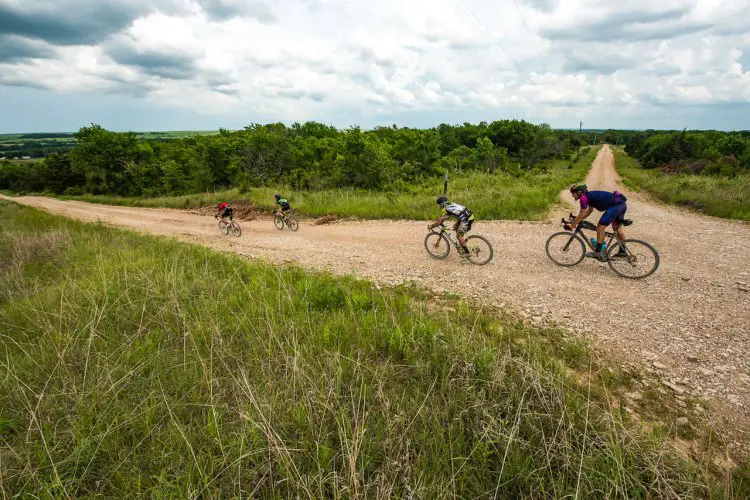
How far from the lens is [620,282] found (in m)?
7.58

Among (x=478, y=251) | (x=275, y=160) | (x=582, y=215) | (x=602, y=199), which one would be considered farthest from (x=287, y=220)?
(x=275, y=160)

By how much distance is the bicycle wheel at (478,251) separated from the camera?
913 centimetres

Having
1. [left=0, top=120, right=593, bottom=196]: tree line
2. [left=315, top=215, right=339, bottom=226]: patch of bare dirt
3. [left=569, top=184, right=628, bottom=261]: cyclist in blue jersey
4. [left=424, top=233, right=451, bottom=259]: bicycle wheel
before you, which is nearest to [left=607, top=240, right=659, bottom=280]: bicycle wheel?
[left=569, top=184, right=628, bottom=261]: cyclist in blue jersey

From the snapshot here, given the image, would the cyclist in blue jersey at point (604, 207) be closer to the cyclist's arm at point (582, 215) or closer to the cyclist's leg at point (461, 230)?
the cyclist's arm at point (582, 215)

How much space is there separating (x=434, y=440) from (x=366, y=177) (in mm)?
21189

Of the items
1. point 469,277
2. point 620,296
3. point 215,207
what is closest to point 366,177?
point 215,207

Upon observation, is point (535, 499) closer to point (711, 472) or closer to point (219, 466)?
point (711, 472)

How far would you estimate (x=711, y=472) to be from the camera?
10.6 ft

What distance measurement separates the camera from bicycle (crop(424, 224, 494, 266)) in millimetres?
9109

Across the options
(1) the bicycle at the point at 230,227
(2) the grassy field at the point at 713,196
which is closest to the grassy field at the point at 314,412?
(1) the bicycle at the point at 230,227

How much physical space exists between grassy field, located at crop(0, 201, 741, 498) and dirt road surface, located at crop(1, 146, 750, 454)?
89 centimetres

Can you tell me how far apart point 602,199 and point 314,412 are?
330 inches

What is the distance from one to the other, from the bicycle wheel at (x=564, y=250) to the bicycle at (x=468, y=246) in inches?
66.5

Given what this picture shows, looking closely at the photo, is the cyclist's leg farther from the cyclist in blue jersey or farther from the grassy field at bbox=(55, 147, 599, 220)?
the grassy field at bbox=(55, 147, 599, 220)
